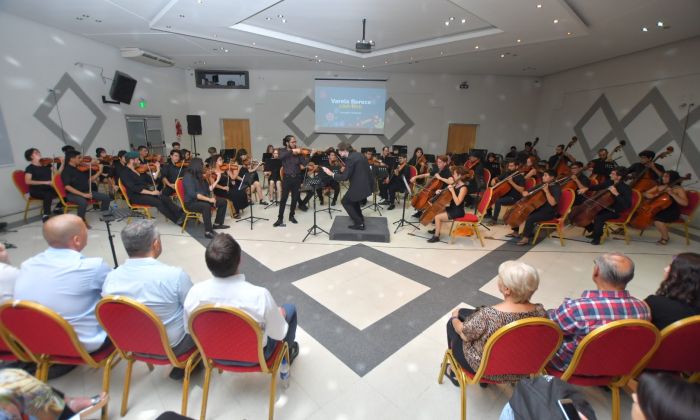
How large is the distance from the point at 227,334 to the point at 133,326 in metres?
0.51

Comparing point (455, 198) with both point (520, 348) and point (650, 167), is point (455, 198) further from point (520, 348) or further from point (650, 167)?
point (650, 167)

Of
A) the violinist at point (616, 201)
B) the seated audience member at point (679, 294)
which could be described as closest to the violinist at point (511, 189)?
the violinist at point (616, 201)

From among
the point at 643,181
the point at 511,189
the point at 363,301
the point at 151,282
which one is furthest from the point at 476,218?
the point at 151,282

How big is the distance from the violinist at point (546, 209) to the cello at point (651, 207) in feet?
4.73

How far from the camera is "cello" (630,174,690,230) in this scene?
4.62 metres

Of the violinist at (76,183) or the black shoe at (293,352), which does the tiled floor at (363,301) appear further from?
the violinist at (76,183)

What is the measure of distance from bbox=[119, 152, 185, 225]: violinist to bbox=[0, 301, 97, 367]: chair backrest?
3706 millimetres

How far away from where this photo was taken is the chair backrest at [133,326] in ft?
4.91

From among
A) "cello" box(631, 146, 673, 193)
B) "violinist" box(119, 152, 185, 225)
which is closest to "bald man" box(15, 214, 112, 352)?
"violinist" box(119, 152, 185, 225)

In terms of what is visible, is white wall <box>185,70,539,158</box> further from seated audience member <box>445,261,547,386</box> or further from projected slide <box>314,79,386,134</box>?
seated audience member <box>445,261,547,386</box>

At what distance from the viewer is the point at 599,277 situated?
5.59 feet

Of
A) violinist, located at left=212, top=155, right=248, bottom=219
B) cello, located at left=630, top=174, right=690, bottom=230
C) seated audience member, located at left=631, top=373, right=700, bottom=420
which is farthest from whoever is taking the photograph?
violinist, located at left=212, top=155, right=248, bottom=219

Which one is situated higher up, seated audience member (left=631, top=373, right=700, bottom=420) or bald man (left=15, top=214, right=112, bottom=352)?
seated audience member (left=631, top=373, right=700, bottom=420)

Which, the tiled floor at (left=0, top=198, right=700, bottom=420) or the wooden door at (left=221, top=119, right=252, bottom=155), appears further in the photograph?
the wooden door at (left=221, top=119, right=252, bottom=155)
